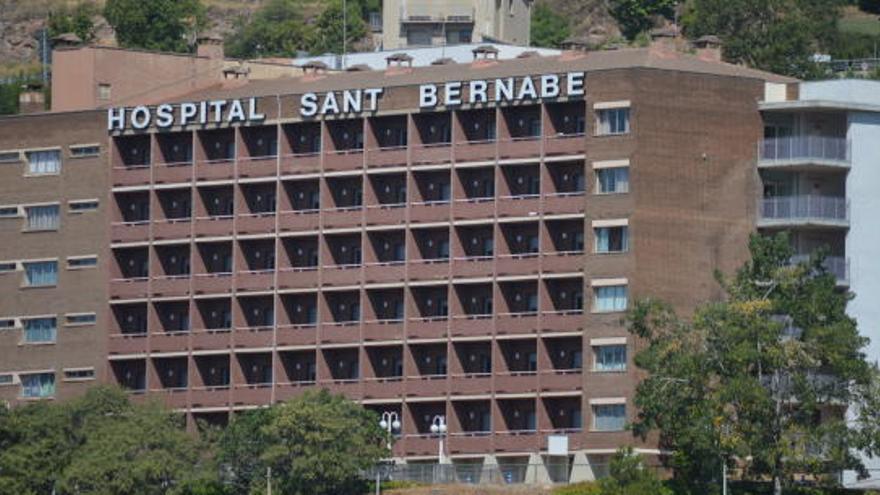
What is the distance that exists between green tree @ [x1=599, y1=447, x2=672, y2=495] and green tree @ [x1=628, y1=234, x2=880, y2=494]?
79.8 inches

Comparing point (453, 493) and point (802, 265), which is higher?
point (802, 265)

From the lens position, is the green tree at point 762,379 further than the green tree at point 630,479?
No

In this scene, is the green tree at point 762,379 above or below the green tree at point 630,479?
above

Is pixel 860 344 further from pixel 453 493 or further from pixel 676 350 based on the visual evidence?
pixel 453 493

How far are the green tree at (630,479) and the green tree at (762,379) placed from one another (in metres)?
2.03

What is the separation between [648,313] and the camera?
19650 centimetres

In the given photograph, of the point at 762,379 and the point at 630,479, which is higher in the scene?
the point at 762,379

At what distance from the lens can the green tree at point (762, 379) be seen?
620ft

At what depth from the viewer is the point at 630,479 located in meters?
192

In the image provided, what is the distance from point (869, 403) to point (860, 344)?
11.8 ft

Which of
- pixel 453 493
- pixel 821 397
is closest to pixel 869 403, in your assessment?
pixel 821 397

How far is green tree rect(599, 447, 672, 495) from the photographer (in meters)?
191

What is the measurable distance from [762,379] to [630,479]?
987 centimetres

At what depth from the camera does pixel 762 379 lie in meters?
192
